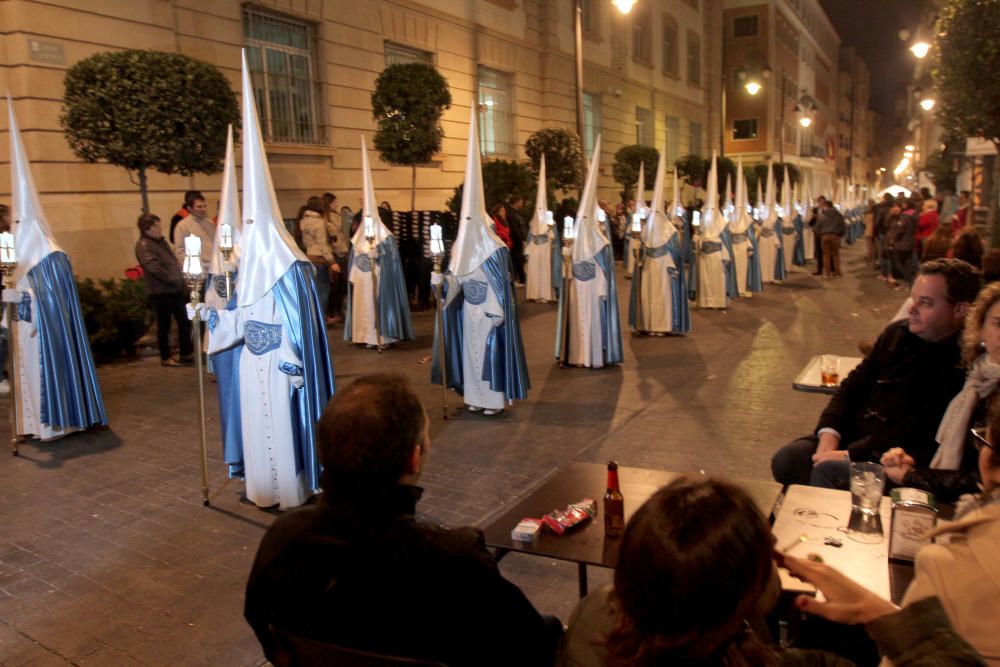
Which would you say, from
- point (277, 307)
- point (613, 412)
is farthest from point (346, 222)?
point (277, 307)

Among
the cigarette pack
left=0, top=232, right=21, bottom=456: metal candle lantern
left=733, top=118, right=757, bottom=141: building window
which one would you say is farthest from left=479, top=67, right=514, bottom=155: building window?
left=733, top=118, right=757, bottom=141: building window

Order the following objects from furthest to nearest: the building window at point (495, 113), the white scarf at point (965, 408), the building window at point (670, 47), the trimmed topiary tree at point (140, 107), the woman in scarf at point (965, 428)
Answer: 1. the building window at point (670, 47)
2. the building window at point (495, 113)
3. the trimmed topiary tree at point (140, 107)
4. the white scarf at point (965, 408)
5. the woman in scarf at point (965, 428)

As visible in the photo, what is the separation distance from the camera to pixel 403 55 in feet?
58.4

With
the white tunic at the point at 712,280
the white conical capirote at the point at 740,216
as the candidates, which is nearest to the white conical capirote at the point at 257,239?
the white tunic at the point at 712,280

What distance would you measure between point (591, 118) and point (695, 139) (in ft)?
43.8

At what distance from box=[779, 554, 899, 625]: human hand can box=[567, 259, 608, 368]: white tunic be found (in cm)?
703

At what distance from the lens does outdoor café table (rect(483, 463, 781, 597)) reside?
8.56ft

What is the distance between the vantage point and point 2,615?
368cm

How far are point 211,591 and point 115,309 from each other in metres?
6.70

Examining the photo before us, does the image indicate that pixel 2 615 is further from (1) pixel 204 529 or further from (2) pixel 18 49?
(2) pixel 18 49

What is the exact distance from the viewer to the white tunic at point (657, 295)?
424 inches

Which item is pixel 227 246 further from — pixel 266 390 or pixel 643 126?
pixel 643 126

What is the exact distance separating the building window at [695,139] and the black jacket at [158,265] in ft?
109

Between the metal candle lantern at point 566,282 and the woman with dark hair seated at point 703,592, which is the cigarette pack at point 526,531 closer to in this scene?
the woman with dark hair seated at point 703,592
